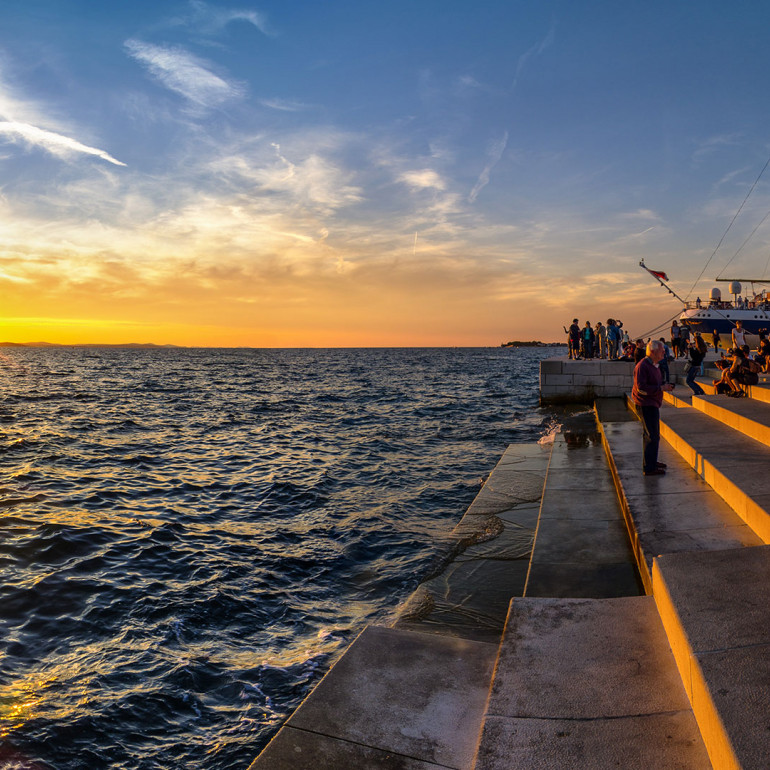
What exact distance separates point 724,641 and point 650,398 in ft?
15.4

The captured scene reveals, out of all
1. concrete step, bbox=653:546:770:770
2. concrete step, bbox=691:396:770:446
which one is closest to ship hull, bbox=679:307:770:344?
concrete step, bbox=691:396:770:446

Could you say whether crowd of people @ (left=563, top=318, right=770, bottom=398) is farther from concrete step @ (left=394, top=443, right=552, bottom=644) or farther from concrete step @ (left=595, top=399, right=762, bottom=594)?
concrete step @ (left=394, top=443, right=552, bottom=644)

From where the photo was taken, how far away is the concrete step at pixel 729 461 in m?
5.19

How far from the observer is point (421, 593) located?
6496 millimetres

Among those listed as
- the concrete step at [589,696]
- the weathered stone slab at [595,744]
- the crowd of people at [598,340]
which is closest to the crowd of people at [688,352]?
the crowd of people at [598,340]

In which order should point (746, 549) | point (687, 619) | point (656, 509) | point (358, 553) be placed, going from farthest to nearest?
point (358, 553)
point (656, 509)
point (746, 549)
point (687, 619)

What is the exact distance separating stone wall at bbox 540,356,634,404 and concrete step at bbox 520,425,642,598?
14192 mm

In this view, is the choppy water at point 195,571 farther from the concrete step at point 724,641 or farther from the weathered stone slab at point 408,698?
the concrete step at point 724,641

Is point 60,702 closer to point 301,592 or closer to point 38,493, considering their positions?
point 301,592

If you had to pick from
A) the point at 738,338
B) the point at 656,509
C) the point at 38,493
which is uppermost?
the point at 738,338

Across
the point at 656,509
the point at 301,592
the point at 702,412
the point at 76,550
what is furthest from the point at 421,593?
the point at 702,412

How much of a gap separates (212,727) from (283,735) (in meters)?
1.47

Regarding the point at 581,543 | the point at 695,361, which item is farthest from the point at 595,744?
the point at 695,361

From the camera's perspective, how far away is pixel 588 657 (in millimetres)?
3648
